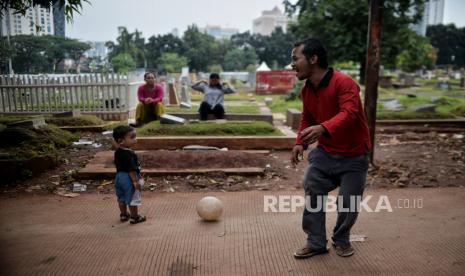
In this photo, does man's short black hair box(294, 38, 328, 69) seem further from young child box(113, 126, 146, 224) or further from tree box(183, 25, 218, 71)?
tree box(183, 25, 218, 71)

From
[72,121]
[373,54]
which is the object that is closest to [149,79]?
[72,121]

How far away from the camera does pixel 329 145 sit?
11.0 feet

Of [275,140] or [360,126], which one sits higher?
[360,126]

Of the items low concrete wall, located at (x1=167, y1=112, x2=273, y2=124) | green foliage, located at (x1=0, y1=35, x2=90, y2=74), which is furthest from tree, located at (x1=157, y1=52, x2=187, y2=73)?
low concrete wall, located at (x1=167, y1=112, x2=273, y2=124)

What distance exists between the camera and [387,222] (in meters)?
4.44

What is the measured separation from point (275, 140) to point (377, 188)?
280cm

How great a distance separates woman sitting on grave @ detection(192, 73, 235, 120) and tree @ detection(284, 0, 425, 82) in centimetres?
1635

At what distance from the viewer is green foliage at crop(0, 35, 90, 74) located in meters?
8.89

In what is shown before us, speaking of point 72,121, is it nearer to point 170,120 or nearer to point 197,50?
point 170,120

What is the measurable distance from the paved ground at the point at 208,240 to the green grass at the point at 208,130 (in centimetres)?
335

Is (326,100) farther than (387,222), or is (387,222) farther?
(387,222)

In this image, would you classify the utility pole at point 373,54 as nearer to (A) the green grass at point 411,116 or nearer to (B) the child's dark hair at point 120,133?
(B) the child's dark hair at point 120,133

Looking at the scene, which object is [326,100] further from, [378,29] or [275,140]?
[275,140]

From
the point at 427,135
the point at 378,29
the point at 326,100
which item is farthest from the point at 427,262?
the point at 427,135
